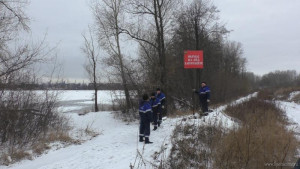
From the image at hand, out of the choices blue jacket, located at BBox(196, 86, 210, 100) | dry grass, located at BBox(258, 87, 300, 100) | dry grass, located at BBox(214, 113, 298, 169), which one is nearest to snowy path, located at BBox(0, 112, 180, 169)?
dry grass, located at BBox(214, 113, 298, 169)

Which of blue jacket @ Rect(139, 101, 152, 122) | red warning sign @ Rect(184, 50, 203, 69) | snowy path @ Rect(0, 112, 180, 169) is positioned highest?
red warning sign @ Rect(184, 50, 203, 69)

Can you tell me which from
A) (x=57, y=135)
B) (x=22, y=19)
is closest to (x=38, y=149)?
(x=57, y=135)

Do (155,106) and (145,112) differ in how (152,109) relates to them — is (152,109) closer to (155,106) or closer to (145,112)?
(155,106)

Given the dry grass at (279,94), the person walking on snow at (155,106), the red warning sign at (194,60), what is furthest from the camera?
the dry grass at (279,94)

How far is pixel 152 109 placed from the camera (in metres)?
13.0

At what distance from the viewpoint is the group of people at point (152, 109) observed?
33.6 ft

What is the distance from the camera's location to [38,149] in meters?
9.71

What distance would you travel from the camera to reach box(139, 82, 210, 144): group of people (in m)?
10.2

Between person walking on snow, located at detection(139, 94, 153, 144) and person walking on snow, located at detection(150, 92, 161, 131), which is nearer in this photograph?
person walking on snow, located at detection(139, 94, 153, 144)

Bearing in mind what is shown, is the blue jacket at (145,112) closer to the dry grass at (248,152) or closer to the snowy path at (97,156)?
the snowy path at (97,156)

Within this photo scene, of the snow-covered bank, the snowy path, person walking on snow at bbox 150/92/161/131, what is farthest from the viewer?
person walking on snow at bbox 150/92/161/131

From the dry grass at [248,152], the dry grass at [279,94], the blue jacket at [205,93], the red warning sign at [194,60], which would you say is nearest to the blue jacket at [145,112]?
the red warning sign at [194,60]

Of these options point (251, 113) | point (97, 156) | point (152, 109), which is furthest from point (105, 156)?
point (251, 113)

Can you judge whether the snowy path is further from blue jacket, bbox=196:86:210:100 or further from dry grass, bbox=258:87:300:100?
dry grass, bbox=258:87:300:100
